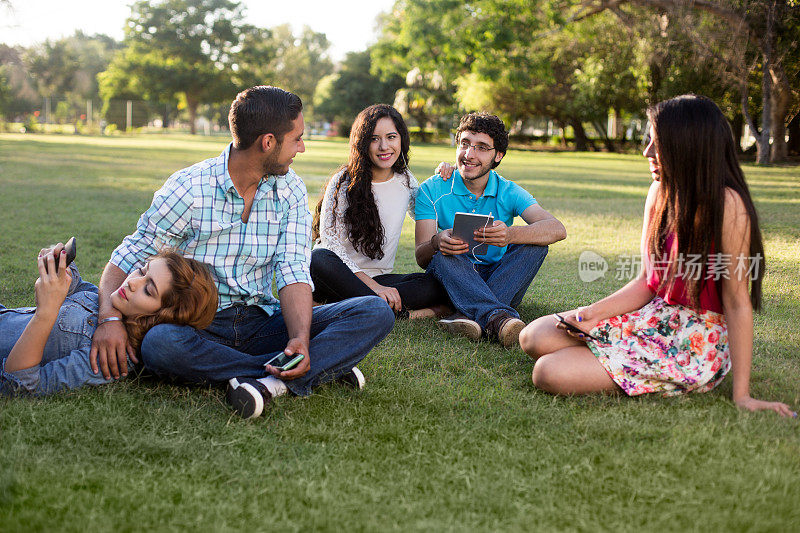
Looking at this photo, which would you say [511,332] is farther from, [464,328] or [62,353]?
[62,353]

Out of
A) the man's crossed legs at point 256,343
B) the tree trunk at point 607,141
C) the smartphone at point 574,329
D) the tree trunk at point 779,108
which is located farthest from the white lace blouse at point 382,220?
the tree trunk at point 607,141

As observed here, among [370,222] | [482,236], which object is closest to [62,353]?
[370,222]

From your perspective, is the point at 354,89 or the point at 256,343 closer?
the point at 256,343

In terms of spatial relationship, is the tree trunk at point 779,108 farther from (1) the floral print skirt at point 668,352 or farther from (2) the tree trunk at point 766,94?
(1) the floral print skirt at point 668,352

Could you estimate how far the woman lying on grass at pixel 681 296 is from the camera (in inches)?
115

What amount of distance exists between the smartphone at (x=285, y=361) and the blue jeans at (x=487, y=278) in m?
1.50

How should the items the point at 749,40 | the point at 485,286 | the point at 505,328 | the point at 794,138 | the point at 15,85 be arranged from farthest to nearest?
the point at 15,85, the point at 794,138, the point at 749,40, the point at 485,286, the point at 505,328

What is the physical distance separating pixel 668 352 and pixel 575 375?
41 centimetres

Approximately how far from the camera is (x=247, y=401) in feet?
9.48

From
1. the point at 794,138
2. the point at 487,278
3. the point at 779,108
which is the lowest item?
the point at 487,278

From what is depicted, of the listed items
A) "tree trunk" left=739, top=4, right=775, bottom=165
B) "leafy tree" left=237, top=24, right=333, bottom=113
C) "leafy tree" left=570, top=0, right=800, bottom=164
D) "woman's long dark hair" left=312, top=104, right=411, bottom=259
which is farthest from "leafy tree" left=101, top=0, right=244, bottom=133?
"woman's long dark hair" left=312, top=104, right=411, bottom=259

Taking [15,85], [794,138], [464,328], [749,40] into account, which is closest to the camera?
[464,328]

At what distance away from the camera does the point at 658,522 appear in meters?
2.16

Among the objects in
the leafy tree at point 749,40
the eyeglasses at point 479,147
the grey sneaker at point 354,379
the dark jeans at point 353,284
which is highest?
the leafy tree at point 749,40
